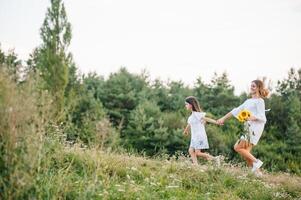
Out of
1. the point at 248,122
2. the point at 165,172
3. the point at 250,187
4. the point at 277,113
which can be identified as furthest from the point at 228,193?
the point at 277,113

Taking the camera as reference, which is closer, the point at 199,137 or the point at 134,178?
the point at 134,178

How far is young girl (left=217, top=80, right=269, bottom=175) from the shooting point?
857 centimetres

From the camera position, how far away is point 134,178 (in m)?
6.44

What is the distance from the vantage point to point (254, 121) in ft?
28.4

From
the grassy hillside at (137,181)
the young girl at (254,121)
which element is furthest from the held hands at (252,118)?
the grassy hillside at (137,181)

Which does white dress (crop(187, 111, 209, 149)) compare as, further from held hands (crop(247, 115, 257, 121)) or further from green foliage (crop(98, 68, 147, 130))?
green foliage (crop(98, 68, 147, 130))

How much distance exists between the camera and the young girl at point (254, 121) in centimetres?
857

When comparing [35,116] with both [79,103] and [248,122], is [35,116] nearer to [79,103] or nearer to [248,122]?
[248,122]

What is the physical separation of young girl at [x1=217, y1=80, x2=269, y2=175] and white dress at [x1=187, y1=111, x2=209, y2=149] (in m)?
1.18

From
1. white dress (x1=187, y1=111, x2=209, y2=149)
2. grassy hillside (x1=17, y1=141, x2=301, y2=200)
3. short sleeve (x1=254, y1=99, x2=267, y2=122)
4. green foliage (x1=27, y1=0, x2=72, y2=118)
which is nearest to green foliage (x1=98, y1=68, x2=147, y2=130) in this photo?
green foliage (x1=27, y1=0, x2=72, y2=118)

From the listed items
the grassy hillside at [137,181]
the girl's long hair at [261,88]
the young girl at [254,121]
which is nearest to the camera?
the grassy hillside at [137,181]

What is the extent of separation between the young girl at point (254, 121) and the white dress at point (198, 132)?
118cm

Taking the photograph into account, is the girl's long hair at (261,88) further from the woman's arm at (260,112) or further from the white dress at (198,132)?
the white dress at (198,132)

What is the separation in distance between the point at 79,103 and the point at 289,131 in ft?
47.2
